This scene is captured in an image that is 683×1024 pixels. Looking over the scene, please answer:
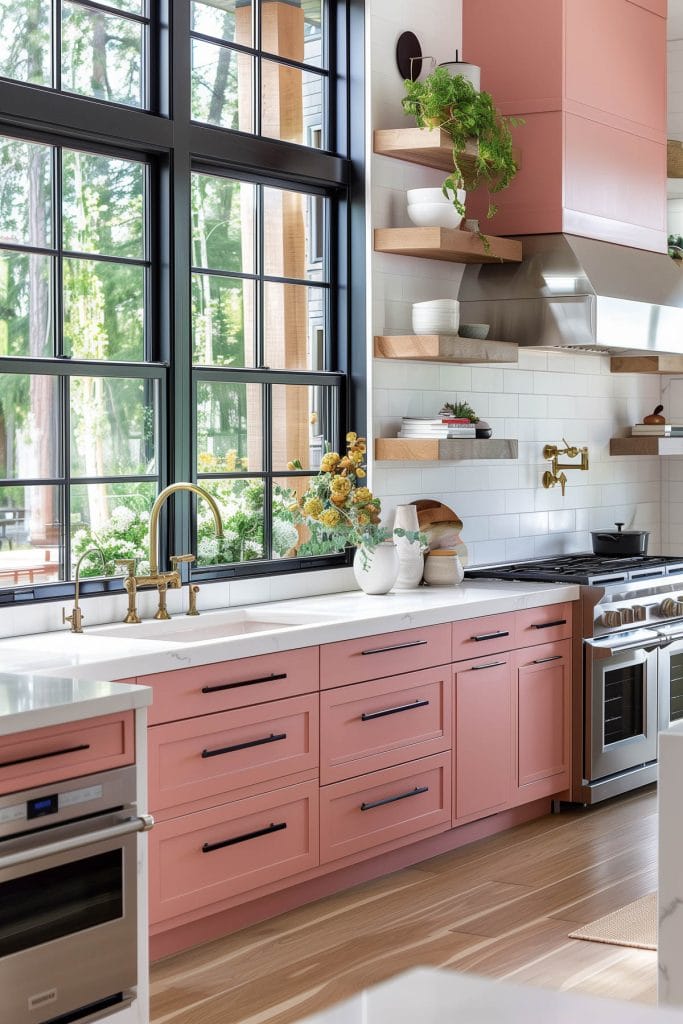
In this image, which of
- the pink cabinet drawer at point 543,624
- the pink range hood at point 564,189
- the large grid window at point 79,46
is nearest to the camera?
the large grid window at point 79,46

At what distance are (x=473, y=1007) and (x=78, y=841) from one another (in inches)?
82.0

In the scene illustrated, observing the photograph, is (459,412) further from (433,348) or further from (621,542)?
(621,542)

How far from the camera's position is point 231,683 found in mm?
4012

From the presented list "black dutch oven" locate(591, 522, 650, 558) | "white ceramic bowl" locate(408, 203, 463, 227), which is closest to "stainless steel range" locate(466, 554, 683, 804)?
"black dutch oven" locate(591, 522, 650, 558)

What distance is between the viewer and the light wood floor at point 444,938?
12.0 feet

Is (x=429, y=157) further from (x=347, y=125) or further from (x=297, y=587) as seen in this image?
(x=297, y=587)

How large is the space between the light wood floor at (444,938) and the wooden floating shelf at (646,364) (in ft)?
8.88

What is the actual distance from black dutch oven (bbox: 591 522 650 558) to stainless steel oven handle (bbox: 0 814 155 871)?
380 cm

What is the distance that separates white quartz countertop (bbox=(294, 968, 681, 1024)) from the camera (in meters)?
1.01

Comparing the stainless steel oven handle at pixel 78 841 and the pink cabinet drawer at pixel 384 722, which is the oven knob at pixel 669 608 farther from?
the stainless steel oven handle at pixel 78 841

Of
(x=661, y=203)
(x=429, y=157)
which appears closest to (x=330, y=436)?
(x=429, y=157)

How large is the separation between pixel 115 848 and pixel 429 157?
3450 millimetres

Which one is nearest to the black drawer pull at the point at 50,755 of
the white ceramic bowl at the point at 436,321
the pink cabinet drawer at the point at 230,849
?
the pink cabinet drawer at the point at 230,849

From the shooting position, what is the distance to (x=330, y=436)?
548cm
